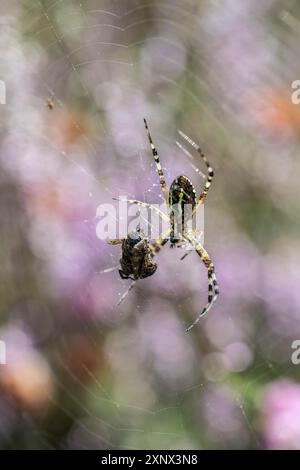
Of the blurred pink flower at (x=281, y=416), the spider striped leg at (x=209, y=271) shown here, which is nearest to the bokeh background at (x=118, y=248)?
the blurred pink flower at (x=281, y=416)

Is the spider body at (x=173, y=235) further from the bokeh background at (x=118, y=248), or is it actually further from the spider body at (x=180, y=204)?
the bokeh background at (x=118, y=248)

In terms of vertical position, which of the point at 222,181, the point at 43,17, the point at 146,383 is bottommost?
the point at 146,383

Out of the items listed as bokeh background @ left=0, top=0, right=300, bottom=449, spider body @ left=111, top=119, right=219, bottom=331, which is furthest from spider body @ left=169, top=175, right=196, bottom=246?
bokeh background @ left=0, top=0, right=300, bottom=449

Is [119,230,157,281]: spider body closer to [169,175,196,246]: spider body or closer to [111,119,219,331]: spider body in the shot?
[111,119,219,331]: spider body

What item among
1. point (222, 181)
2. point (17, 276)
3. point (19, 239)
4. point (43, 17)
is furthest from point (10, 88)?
point (222, 181)

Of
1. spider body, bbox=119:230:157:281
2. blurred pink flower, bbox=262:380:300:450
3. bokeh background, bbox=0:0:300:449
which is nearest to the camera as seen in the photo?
spider body, bbox=119:230:157:281

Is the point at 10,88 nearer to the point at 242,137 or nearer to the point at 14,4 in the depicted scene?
the point at 14,4
